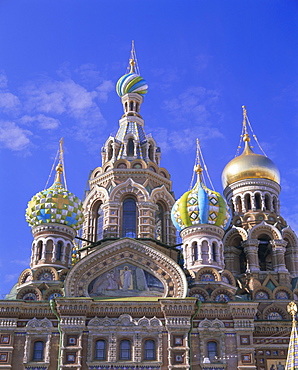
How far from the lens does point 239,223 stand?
81.4 ft

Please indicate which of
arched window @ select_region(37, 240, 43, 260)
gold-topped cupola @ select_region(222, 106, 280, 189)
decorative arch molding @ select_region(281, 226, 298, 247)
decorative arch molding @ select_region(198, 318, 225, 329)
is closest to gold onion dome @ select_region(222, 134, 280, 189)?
gold-topped cupola @ select_region(222, 106, 280, 189)

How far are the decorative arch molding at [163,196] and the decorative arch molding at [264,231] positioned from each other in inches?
133

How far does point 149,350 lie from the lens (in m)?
A: 18.3

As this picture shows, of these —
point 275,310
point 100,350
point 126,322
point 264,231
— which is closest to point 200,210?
point 264,231

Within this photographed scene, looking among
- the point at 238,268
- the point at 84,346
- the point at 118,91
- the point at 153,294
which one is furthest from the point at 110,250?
the point at 118,91

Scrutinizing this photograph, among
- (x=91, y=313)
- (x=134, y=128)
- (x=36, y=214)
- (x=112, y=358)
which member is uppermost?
(x=134, y=128)

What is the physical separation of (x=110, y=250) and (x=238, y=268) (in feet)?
21.3

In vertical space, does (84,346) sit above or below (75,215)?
below

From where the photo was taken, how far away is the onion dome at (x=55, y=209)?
21.5 meters

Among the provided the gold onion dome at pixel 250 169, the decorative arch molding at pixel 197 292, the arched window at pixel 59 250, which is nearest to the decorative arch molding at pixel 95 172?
the arched window at pixel 59 250

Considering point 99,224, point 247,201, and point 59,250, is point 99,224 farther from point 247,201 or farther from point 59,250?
point 247,201

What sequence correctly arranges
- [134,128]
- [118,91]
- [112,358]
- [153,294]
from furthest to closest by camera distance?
1. [118,91]
2. [134,128]
3. [153,294]
4. [112,358]

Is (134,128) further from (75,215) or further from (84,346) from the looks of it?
(84,346)

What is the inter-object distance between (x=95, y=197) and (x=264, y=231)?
22.7 feet
